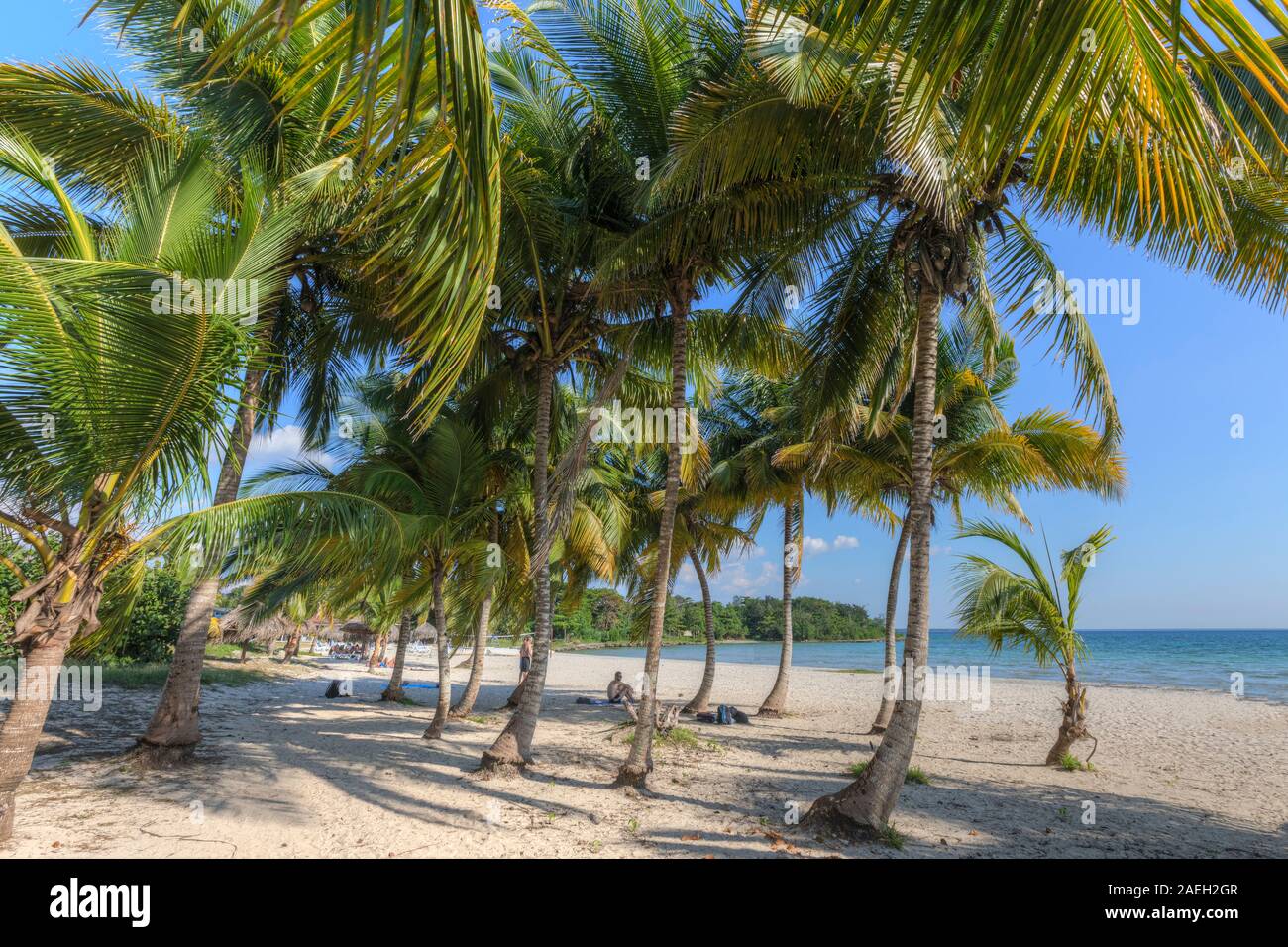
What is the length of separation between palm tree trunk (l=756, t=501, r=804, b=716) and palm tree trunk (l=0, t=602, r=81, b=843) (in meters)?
14.7

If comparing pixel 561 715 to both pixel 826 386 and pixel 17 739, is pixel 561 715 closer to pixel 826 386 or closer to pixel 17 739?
pixel 826 386

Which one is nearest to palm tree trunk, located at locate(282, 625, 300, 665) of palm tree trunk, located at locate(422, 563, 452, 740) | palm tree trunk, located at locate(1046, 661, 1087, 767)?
palm tree trunk, located at locate(422, 563, 452, 740)

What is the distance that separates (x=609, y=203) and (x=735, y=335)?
2662 mm

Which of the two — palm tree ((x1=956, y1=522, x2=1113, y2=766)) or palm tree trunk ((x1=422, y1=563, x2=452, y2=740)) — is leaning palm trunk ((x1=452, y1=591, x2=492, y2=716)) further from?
palm tree ((x1=956, y1=522, x2=1113, y2=766))

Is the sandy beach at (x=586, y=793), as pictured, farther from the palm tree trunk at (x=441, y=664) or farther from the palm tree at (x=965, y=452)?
the palm tree at (x=965, y=452)

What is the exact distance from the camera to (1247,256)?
225 inches

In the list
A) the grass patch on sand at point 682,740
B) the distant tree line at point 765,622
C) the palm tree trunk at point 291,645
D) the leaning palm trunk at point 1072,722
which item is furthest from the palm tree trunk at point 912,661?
the distant tree line at point 765,622

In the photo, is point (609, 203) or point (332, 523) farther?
point (609, 203)

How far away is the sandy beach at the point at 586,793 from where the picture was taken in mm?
6422

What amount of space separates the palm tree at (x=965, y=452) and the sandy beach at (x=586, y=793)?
2.20 m

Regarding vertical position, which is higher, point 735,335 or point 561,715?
point 735,335

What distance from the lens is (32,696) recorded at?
199 inches
